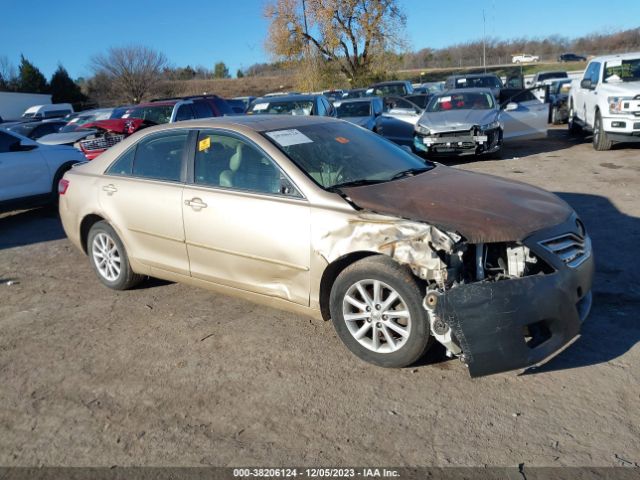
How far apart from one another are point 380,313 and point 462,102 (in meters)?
10.3

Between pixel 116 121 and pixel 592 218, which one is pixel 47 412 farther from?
pixel 116 121

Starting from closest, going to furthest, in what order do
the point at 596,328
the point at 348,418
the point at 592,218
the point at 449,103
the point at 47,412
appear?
the point at 348,418, the point at 47,412, the point at 596,328, the point at 592,218, the point at 449,103

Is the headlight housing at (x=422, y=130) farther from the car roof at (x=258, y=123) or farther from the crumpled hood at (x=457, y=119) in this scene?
the car roof at (x=258, y=123)

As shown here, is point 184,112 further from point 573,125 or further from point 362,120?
point 573,125

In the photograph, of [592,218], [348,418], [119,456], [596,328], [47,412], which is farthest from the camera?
[592,218]

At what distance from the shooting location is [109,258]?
539 centimetres

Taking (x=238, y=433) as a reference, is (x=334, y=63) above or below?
above

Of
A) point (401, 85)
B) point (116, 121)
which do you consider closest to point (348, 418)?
point (116, 121)

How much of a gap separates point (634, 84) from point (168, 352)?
11.0 metres

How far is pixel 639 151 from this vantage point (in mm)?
12047

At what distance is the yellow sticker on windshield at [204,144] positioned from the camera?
4.67m


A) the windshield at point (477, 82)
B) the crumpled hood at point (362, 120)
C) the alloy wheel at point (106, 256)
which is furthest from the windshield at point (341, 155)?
the windshield at point (477, 82)

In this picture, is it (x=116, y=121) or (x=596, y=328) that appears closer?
(x=596, y=328)

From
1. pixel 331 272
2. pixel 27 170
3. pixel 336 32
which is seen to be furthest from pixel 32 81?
pixel 331 272
